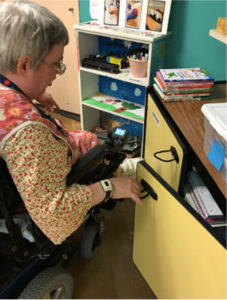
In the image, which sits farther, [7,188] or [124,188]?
[124,188]

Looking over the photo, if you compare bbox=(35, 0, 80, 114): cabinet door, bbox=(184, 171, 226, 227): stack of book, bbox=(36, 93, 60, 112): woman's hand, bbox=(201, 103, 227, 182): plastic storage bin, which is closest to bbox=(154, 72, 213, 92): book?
bbox=(201, 103, 227, 182): plastic storage bin

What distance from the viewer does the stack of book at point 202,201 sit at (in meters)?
0.87

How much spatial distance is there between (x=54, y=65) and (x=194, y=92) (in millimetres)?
735

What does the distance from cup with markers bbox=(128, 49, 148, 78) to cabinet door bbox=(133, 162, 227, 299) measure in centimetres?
105

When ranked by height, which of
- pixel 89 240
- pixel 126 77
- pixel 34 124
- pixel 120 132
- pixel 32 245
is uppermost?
pixel 34 124

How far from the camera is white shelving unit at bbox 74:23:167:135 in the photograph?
166cm

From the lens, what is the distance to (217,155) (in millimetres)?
797

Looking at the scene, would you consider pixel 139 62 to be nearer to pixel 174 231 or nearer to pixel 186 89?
pixel 186 89

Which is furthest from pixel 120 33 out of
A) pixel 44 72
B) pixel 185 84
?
pixel 44 72

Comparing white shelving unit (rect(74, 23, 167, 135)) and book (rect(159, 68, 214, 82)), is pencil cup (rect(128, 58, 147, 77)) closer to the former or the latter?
white shelving unit (rect(74, 23, 167, 135))

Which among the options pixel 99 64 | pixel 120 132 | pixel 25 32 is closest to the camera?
pixel 25 32

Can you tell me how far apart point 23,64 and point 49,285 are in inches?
31.5

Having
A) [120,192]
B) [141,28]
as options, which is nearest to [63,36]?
[120,192]

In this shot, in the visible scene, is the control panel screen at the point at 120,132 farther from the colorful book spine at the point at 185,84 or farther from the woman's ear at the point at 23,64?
the woman's ear at the point at 23,64
